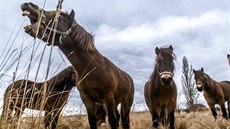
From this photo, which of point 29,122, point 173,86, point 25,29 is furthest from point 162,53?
point 29,122

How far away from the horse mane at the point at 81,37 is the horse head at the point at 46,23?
0.61 ft

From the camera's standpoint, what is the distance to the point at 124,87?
598cm

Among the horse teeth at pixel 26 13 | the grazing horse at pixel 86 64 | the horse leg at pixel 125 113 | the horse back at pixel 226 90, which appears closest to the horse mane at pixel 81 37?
the grazing horse at pixel 86 64

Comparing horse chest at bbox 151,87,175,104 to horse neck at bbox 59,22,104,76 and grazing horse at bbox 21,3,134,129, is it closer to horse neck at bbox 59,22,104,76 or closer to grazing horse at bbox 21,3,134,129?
grazing horse at bbox 21,3,134,129

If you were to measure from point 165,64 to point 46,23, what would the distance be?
9.95 ft

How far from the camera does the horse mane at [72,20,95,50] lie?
5.05 meters

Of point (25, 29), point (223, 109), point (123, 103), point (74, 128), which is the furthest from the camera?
point (223, 109)

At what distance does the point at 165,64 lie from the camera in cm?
664

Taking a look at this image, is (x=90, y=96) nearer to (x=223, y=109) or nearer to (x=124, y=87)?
(x=124, y=87)

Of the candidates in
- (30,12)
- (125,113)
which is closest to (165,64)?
(125,113)

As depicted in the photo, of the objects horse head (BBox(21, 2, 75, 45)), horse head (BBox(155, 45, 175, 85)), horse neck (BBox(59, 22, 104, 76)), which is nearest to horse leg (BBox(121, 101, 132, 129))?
horse head (BBox(155, 45, 175, 85))

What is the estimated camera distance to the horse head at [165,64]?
6344 mm

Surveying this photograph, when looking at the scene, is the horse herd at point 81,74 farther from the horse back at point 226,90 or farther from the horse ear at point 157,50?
the horse back at point 226,90

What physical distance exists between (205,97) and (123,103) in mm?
8397
